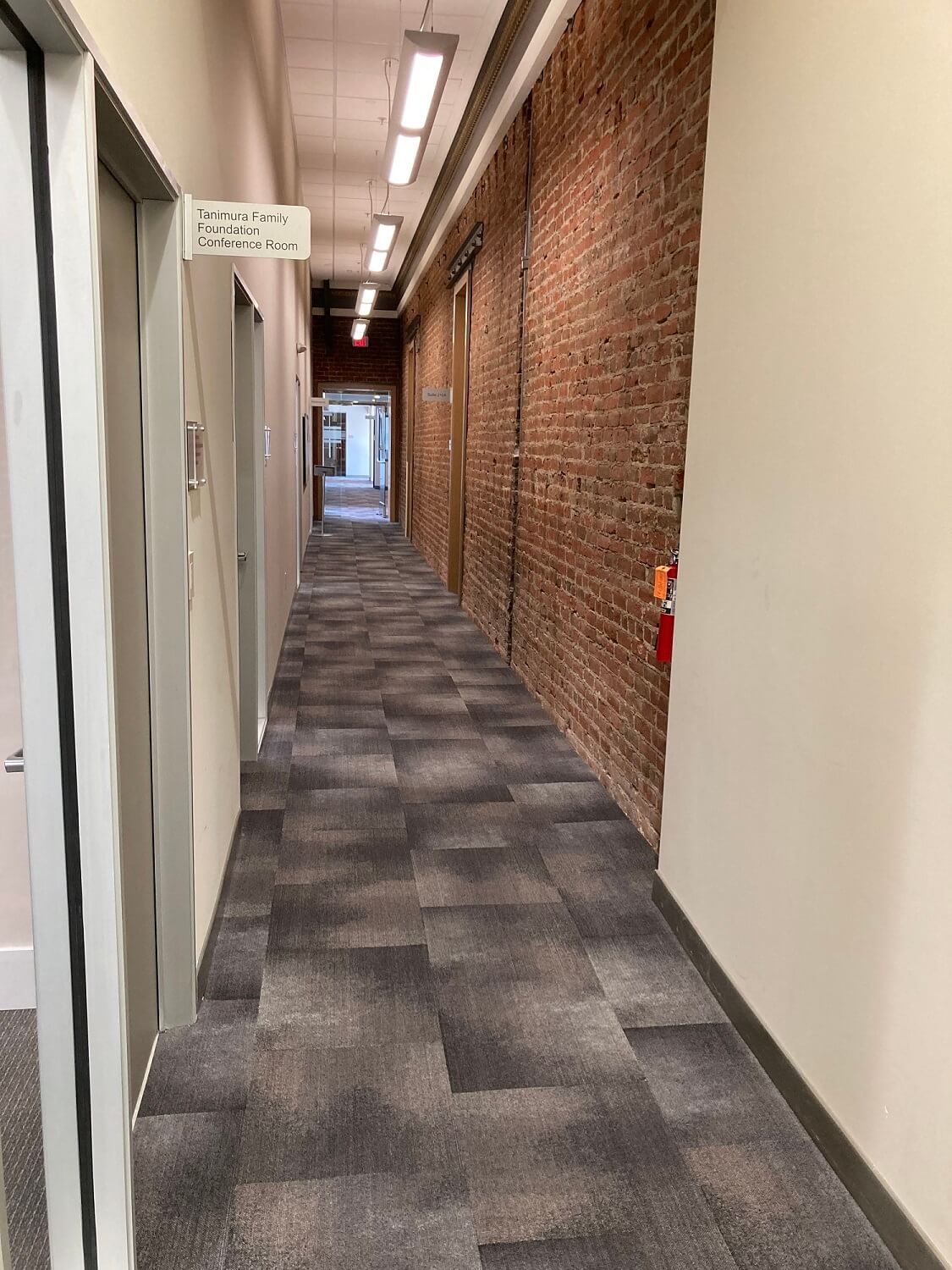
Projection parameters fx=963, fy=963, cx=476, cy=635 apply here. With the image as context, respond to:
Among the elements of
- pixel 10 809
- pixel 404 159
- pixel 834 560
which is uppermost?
pixel 404 159

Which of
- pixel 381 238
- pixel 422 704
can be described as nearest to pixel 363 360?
pixel 381 238

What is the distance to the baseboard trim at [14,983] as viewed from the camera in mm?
2414

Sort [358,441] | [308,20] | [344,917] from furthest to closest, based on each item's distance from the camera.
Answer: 1. [358,441]
2. [308,20]
3. [344,917]

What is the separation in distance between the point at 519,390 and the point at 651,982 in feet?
14.1

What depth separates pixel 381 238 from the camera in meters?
8.90

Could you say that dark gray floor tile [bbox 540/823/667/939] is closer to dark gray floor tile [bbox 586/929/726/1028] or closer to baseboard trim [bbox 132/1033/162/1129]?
dark gray floor tile [bbox 586/929/726/1028]

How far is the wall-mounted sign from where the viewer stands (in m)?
2.24

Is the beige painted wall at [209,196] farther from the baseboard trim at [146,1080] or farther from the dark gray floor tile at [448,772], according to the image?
the dark gray floor tile at [448,772]

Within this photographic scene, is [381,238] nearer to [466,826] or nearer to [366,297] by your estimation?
[366,297]

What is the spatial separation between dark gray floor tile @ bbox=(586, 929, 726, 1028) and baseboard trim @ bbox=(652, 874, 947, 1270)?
0.14 ft

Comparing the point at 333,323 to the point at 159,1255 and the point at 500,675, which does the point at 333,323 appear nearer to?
the point at 500,675

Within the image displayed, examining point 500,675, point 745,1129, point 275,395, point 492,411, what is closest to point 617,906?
point 745,1129

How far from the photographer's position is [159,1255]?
1.76 metres

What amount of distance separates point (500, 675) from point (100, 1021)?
4822 millimetres
